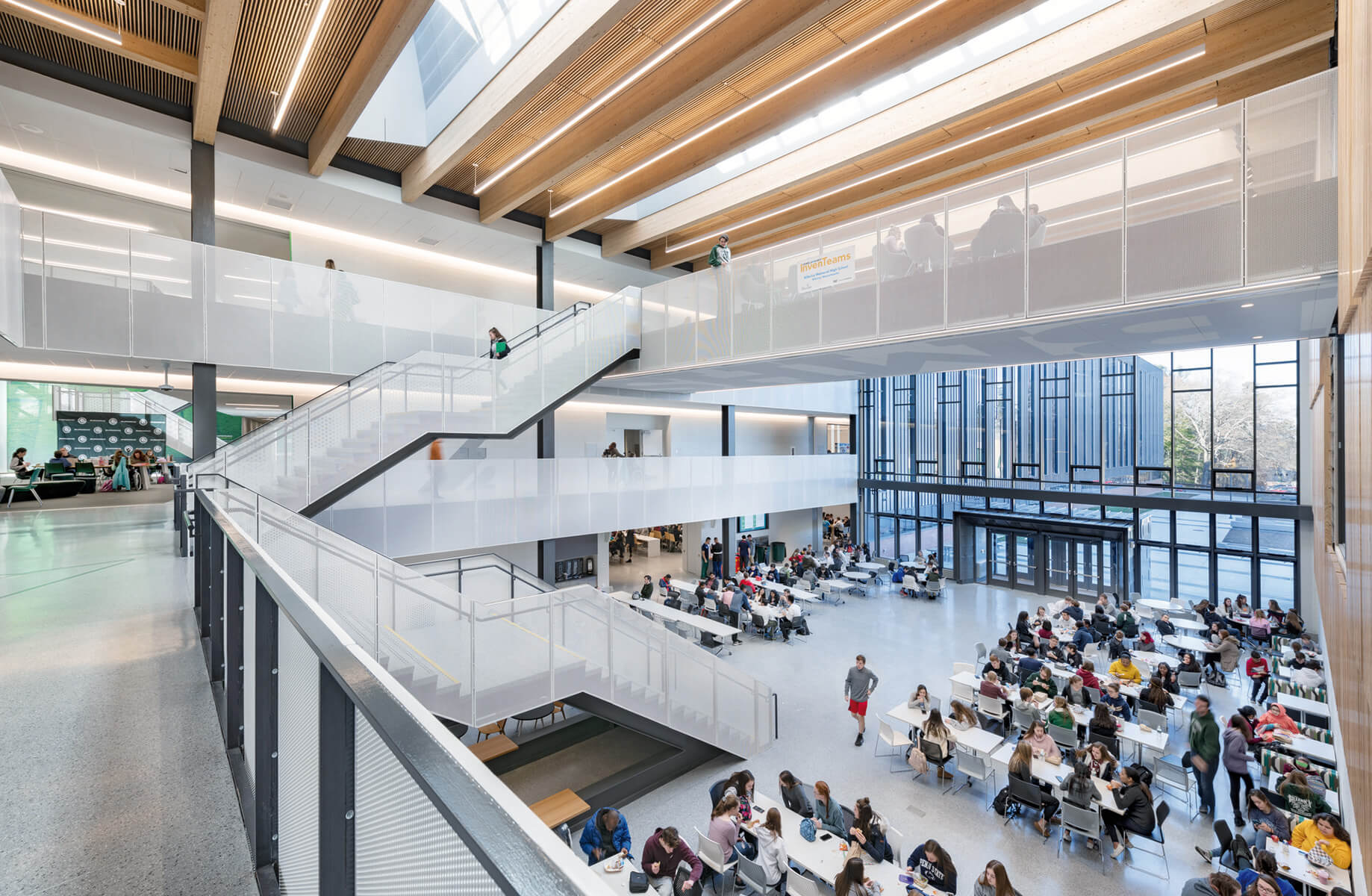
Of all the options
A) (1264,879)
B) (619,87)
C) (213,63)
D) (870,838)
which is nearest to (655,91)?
(619,87)

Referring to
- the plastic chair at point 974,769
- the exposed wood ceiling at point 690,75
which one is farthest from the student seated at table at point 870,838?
the exposed wood ceiling at point 690,75

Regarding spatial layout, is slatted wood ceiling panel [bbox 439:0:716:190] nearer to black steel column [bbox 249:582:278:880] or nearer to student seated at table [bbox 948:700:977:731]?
black steel column [bbox 249:582:278:880]

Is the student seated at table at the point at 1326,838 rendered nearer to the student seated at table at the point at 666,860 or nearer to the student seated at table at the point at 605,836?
the student seated at table at the point at 666,860

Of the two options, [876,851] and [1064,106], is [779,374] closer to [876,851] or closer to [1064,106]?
[1064,106]

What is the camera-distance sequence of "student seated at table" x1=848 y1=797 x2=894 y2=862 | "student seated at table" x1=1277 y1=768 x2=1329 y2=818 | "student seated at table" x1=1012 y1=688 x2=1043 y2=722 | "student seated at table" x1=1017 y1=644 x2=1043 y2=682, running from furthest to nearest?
"student seated at table" x1=1017 y1=644 x2=1043 y2=682 < "student seated at table" x1=1012 y1=688 x2=1043 y2=722 < "student seated at table" x1=1277 y1=768 x2=1329 y2=818 < "student seated at table" x1=848 y1=797 x2=894 y2=862

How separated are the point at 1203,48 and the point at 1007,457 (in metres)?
15.2

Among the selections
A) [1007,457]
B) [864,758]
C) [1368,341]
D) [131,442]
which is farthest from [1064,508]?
[131,442]

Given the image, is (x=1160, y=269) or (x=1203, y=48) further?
(x=1203, y=48)

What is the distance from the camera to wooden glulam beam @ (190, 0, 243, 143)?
6758mm

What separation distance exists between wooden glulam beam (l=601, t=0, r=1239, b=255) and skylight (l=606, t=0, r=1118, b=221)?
0.34 feet

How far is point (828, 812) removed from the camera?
7305 mm

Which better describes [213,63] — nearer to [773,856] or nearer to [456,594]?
[456,594]

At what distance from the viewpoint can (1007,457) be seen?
840 inches

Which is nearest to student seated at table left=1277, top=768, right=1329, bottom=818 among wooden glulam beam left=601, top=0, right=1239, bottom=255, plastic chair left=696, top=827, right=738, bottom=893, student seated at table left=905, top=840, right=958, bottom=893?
student seated at table left=905, top=840, right=958, bottom=893
